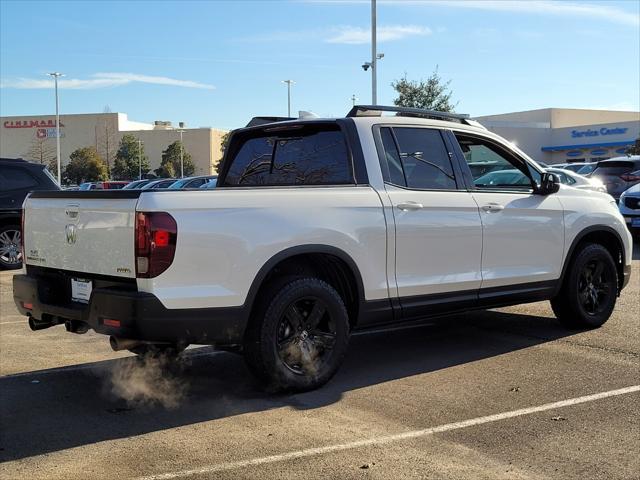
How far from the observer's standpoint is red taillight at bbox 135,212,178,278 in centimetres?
432

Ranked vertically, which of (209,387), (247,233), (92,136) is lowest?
(209,387)

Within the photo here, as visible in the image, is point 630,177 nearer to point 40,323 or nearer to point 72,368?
point 72,368

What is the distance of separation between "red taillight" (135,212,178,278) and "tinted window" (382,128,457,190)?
191 centimetres

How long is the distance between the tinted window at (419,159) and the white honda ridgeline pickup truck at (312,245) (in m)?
0.01

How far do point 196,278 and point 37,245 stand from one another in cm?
153

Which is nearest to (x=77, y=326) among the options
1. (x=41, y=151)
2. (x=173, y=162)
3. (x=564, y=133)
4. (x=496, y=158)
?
(x=496, y=158)

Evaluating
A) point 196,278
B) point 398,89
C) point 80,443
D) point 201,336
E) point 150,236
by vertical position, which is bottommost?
point 80,443

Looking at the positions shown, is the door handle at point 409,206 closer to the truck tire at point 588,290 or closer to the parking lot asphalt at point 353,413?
the parking lot asphalt at point 353,413

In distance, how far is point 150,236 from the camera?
4316 mm

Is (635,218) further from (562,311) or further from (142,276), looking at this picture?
(142,276)

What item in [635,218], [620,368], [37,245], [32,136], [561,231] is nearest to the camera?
[37,245]

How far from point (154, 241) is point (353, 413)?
1699 millimetres

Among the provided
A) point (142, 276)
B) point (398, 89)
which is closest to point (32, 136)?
point (398, 89)

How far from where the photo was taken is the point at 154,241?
4.33 metres
